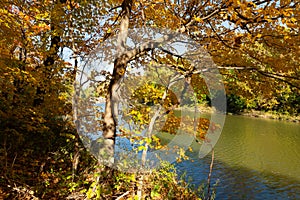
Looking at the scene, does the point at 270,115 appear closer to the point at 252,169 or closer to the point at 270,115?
the point at 270,115

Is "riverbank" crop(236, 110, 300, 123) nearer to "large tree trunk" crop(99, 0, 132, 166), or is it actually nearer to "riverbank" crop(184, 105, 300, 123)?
"riverbank" crop(184, 105, 300, 123)

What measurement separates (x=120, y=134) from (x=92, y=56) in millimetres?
1410

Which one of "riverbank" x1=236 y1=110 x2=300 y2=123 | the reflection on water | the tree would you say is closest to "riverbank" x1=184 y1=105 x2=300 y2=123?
"riverbank" x1=236 y1=110 x2=300 y2=123

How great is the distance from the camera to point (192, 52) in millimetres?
5035

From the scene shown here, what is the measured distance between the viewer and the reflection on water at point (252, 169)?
877 cm

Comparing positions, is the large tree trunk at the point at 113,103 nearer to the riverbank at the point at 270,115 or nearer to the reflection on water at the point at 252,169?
the reflection on water at the point at 252,169

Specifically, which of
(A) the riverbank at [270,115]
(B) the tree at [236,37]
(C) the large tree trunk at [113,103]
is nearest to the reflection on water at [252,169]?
A: (B) the tree at [236,37]

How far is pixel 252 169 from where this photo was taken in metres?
11.3

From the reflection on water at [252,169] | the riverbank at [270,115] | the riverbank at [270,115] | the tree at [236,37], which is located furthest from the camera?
the riverbank at [270,115]

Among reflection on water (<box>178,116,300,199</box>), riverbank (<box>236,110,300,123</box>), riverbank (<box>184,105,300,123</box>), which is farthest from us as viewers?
riverbank (<box>184,105,300,123</box>)

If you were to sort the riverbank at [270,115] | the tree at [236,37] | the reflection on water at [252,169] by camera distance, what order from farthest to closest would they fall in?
the riverbank at [270,115]
the reflection on water at [252,169]
the tree at [236,37]

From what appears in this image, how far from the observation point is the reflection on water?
28.8 feet

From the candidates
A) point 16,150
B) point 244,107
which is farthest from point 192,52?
point 244,107

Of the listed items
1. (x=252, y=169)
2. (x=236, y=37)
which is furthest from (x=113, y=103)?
(x=252, y=169)
